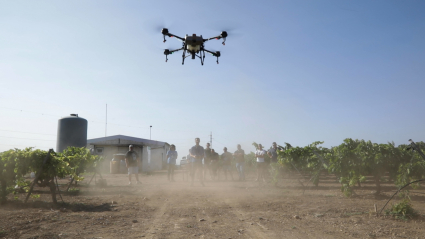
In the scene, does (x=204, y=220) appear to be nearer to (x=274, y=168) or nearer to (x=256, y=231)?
(x=256, y=231)

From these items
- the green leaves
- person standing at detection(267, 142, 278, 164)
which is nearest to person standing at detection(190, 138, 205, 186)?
person standing at detection(267, 142, 278, 164)

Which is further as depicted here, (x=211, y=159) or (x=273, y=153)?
(x=211, y=159)

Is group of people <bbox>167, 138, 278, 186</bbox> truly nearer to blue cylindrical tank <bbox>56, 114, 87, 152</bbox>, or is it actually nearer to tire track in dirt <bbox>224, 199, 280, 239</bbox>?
tire track in dirt <bbox>224, 199, 280, 239</bbox>

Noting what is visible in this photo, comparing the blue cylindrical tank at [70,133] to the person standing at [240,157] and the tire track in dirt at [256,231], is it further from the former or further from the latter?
the tire track in dirt at [256,231]

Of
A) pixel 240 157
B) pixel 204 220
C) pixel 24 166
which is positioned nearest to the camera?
pixel 204 220

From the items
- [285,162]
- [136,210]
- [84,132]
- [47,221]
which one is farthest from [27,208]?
[84,132]

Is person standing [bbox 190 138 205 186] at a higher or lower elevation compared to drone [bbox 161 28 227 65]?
lower

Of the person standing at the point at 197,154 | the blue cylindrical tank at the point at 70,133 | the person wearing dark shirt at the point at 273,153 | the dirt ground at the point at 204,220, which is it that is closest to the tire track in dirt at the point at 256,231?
the dirt ground at the point at 204,220

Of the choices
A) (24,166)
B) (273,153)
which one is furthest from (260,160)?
(24,166)

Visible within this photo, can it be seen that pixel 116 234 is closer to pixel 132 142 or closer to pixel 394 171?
pixel 394 171
